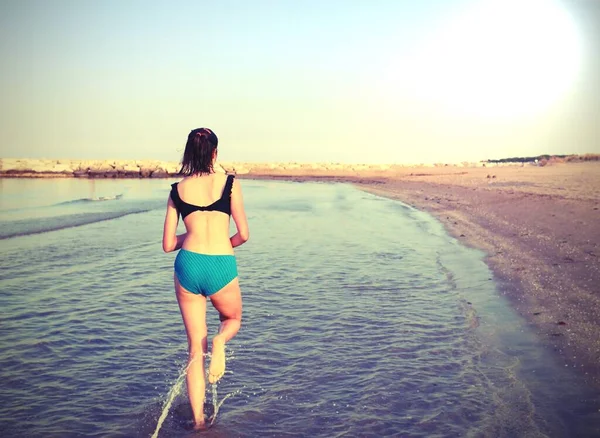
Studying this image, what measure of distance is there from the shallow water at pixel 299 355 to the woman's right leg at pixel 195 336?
42 centimetres

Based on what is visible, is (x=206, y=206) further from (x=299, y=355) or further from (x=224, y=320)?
(x=299, y=355)

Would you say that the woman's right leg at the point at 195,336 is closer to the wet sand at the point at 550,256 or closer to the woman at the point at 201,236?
the woman at the point at 201,236

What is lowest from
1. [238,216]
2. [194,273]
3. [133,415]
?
[133,415]

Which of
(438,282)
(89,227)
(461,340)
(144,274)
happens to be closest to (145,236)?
(89,227)

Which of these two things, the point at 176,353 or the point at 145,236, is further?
the point at 145,236

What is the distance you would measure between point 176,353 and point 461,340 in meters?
3.38

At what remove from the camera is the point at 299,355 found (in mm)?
6211

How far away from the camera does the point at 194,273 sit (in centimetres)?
426

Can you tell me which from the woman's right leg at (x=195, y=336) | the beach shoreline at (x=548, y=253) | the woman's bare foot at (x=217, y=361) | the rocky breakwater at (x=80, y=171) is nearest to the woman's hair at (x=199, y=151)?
the woman's right leg at (x=195, y=336)

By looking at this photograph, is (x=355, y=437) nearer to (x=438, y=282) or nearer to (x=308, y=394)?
(x=308, y=394)

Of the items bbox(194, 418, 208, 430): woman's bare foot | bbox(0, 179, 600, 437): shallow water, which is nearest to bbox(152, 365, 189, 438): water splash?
bbox(0, 179, 600, 437): shallow water

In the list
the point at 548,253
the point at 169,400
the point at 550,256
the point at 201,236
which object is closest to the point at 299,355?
the point at 169,400

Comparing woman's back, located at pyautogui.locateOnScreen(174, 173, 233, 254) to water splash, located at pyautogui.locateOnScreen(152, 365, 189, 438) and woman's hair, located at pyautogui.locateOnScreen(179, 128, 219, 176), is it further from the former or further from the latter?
water splash, located at pyautogui.locateOnScreen(152, 365, 189, 438)

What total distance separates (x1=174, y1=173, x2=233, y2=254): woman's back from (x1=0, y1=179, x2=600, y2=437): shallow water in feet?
5.15
